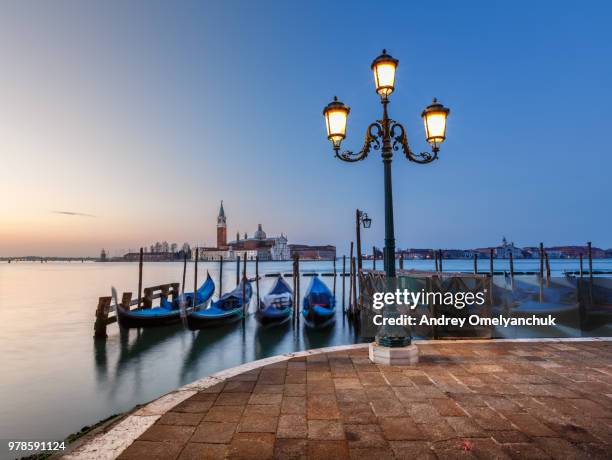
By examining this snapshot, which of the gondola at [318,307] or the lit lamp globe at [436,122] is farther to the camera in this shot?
the gondola at [318,307]

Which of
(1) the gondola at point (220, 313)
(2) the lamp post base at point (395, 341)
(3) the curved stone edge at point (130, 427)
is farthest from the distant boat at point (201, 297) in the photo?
(2) the lamp post base at point (395, 341)

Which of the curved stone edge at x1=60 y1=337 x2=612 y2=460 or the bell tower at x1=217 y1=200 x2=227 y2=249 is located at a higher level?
the bell tower at x1=217 y1=200 x2=227 y2=249

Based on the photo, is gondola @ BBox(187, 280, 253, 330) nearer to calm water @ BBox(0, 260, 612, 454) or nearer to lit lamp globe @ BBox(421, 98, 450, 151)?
calm water @ BBox(0, 260, 612, 454)

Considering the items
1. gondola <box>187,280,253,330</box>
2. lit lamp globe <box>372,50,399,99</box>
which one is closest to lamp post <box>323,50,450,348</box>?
lit lamp globe <box>372,50,399,99</box>

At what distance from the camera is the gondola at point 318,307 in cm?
1391

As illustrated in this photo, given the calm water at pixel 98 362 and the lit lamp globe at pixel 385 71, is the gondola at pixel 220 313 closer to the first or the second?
the calm water at pixel 98 362

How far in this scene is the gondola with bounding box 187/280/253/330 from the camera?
12.6 metres

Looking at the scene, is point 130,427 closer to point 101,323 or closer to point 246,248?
point 101,323

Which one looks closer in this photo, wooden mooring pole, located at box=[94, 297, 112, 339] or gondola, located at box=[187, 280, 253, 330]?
wooden mooring pole, located at box=[94, 297, 112, 339]

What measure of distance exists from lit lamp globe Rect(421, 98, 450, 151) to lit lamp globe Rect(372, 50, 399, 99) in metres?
0.64

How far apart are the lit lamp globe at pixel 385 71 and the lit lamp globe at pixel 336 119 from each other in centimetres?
52

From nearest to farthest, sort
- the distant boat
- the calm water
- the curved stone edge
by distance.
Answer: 1. the curved stone edge
2. the calm water
3. the distant boat

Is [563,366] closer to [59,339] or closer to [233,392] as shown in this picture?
[233,392]

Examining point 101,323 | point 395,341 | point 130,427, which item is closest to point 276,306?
point 101,323
